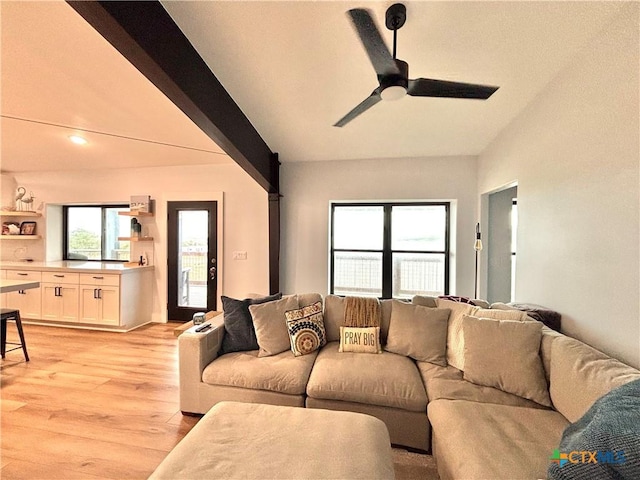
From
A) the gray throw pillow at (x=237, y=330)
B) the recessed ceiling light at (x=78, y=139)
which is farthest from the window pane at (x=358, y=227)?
the recessed ceiling light at (x=78, y=139)

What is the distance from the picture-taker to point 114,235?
493 centimetres

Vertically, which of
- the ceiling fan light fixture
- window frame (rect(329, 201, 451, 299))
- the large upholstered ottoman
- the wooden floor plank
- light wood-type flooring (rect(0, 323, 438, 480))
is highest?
the ceiling fan light fixture

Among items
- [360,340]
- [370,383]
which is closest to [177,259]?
[360,340]

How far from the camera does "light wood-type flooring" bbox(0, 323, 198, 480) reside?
1.74m

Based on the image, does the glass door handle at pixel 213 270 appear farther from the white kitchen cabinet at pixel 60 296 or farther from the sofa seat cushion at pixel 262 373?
the sofa seat cushion at pixel 262 373

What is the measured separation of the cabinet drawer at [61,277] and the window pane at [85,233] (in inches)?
32.2

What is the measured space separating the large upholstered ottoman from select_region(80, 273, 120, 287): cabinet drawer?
11.2ft

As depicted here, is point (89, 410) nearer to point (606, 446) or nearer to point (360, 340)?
point (360, 340)

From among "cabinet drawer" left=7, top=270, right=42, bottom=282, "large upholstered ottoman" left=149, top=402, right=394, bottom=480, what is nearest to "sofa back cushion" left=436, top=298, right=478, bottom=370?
"large upholstered ottoman" left=149, top=402, right=394, bottom=480

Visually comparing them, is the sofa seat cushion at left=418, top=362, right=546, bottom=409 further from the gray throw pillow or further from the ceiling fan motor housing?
the ceiling fan motor housing

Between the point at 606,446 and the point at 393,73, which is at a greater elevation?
the point at 393,73

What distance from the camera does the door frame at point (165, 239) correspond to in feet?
14.2

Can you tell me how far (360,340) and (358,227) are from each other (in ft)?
7.35

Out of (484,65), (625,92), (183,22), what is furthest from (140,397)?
(625,92)
